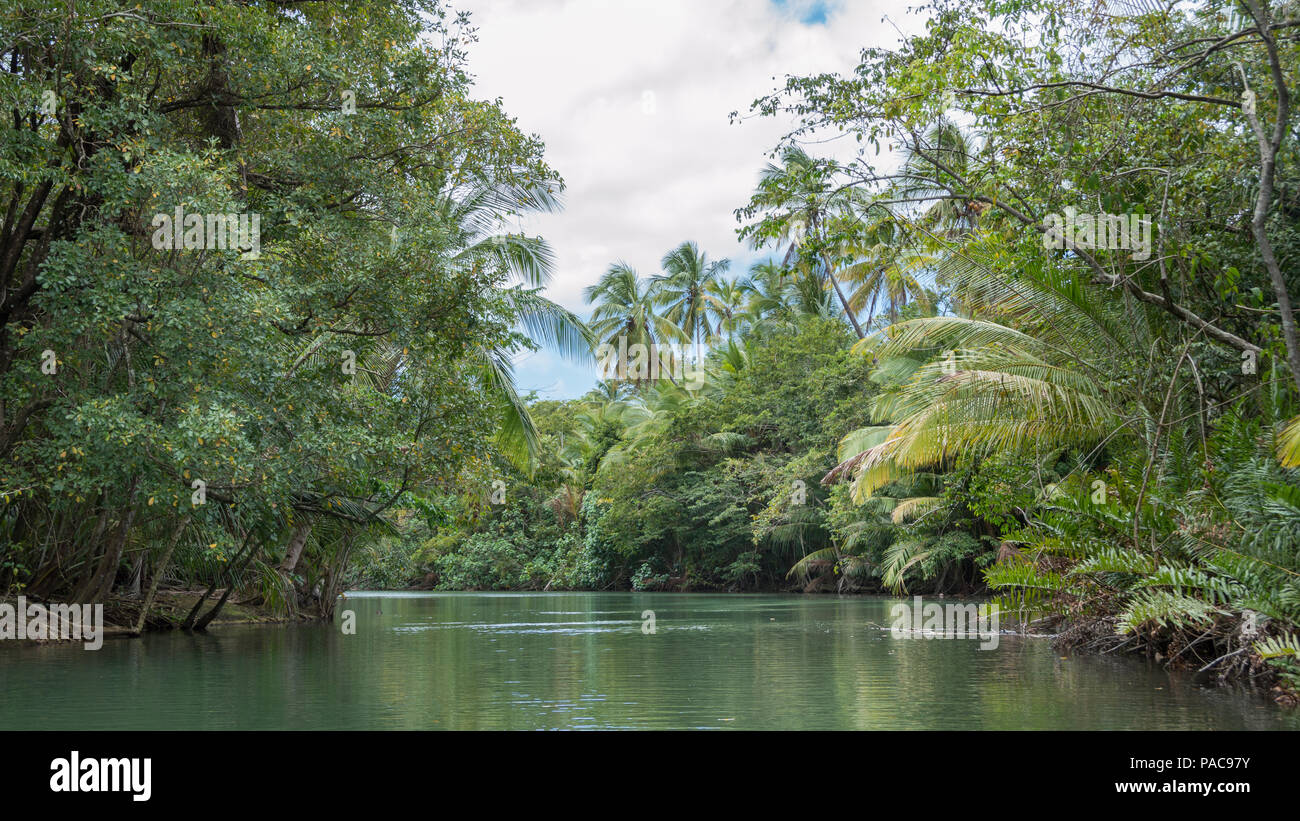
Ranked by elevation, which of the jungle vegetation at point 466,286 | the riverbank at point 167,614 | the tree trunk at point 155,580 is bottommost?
the riverbank at point 167,614

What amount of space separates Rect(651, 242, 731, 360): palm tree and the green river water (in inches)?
1176

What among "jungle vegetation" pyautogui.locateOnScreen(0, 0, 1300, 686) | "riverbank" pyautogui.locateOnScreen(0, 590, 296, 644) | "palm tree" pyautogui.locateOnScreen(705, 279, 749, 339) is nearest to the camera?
"jungle vegetation" pyautogui.locateOnScreen(0, 0, 1300, 686)

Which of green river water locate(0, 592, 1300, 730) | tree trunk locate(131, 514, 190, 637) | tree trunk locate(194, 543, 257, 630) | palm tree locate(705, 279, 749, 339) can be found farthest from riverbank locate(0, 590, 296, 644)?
palm tree locate(705, 279, 749, 339)

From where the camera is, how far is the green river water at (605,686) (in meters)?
6.74

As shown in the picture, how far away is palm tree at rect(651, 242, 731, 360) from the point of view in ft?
144

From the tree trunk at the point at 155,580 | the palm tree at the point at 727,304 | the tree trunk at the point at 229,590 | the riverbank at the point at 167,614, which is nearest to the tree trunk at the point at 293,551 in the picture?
the riverbank at the point at 167,614

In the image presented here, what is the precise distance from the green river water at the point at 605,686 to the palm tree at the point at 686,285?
2988 centimetres

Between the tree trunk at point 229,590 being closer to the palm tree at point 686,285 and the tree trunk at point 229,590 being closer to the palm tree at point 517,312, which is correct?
the palm tree at point 517,312

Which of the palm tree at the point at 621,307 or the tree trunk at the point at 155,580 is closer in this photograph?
the tree trunk at the point at 155,580

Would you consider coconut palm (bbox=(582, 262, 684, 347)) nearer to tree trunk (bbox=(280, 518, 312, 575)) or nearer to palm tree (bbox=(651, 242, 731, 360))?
palm tree (bbox=(651, 242, 731, 360))

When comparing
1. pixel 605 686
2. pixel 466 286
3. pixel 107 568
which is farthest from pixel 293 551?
pixel 605 686

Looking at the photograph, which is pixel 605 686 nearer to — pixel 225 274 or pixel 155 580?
pixel 225 274

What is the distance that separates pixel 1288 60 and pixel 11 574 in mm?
14778

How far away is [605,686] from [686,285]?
119 ft
